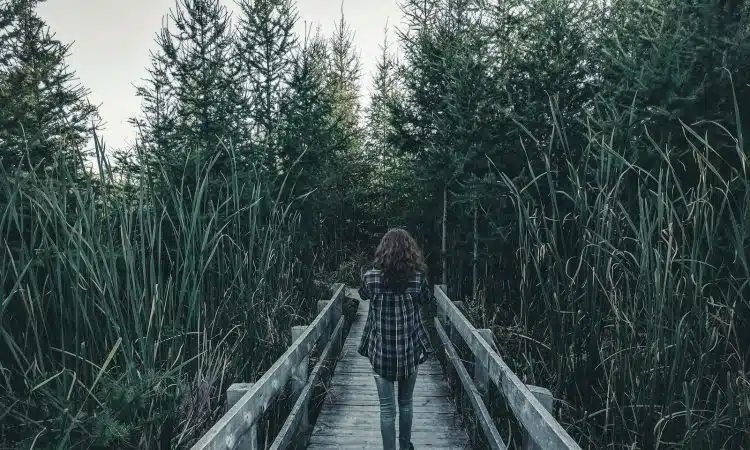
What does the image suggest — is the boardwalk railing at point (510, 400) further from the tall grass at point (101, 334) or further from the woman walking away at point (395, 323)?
the tall grass at point (101, 334)

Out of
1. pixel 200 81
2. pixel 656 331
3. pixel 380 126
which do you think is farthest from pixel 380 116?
pixel 656 331

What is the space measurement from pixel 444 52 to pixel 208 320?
721cm

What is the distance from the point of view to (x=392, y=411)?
3.23 meters

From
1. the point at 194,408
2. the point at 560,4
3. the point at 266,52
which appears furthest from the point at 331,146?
the point at 194,408

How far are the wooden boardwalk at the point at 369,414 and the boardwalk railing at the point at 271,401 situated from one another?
0.23 meters

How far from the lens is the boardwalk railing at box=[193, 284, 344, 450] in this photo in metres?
1.97

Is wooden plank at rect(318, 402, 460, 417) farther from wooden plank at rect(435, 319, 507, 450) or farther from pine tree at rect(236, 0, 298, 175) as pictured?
pine tree at rect(236, 0, 298, 175)

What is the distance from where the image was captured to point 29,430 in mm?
2125

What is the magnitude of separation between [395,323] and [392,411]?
574 mm

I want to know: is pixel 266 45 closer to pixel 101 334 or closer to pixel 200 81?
pixel 200 81

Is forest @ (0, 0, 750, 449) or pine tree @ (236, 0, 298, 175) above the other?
pine tree @ (236, 0, 298, 175)

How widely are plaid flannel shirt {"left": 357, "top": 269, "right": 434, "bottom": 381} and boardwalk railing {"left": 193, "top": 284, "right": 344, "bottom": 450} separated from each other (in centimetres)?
55

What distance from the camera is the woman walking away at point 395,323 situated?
316 centimetres

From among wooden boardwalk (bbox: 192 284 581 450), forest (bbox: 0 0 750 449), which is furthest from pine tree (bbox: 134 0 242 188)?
wooden boardwalk (bbox: 192 284 581 450)
